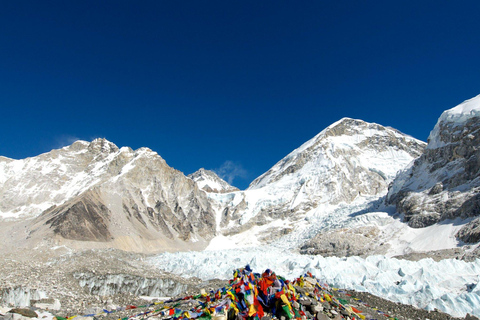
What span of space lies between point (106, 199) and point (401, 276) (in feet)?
214

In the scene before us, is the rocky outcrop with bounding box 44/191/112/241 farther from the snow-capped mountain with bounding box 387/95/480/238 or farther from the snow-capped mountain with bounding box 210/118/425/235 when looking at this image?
the snow-capped mountain with bounding box 387/95/480/238

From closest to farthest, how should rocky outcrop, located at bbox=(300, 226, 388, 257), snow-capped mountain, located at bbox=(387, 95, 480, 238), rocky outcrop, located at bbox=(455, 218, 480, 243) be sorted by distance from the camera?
rocky outcrop, located at bbox=(455, 218, 480, 243), snow-capped mountain, located at bbox=(387, 95, 480, 238), rocky outcrop, located at bbox=(300, 226, 388, 257)

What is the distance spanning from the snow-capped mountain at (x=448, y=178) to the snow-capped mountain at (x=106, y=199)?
177ft

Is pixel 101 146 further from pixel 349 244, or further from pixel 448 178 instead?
pixel 448 178

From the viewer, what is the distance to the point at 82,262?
104 ft

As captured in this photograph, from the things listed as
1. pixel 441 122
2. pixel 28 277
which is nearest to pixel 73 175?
pixel 28 277

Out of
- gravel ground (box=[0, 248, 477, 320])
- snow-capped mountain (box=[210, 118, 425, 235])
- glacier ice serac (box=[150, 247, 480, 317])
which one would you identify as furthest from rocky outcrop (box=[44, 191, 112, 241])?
snow-capped mountain (box=[210, 118, 425, 235])

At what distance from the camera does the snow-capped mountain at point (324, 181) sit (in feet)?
360

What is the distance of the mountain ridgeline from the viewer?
49.6 m

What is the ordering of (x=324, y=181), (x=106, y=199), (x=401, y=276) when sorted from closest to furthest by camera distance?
1. (x=401, y=276)
2. (x=106, y=199)
3. (x=324, y=181)

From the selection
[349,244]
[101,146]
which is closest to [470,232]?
[349,244]

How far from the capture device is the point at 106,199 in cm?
6950

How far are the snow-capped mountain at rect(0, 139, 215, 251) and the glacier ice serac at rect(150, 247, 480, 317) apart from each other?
3212cm

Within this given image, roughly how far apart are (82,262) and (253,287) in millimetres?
28207
